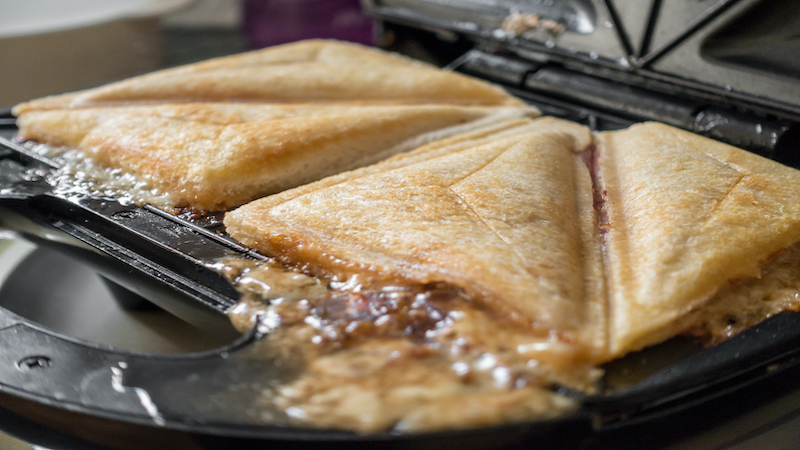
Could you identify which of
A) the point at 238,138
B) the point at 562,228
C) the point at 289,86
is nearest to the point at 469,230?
the point at 562,228

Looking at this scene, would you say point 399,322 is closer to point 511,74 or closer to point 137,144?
point 137,144

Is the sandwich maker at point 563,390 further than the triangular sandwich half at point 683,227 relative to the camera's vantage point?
No

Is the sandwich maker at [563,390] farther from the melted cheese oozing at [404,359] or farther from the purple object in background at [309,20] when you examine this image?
the purple object in background at [309,20]

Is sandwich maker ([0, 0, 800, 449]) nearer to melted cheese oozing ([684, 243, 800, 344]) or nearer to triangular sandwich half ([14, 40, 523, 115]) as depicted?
melted cheese oozing ([684, 243, 800, 344])

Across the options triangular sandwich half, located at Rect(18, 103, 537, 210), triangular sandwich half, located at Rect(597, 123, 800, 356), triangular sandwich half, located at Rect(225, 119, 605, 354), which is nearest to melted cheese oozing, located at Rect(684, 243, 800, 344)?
triangular sandwich half, located at Rect(597, 123, 800, 356)

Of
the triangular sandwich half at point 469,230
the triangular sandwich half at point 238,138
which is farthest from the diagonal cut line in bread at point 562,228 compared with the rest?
the triangular sandwich half at point 238,138

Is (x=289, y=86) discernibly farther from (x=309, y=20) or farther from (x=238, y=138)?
(x=309, y=20)
